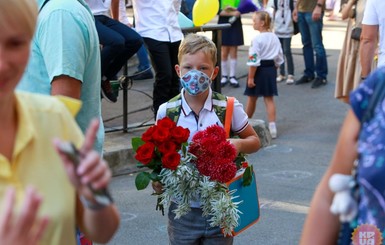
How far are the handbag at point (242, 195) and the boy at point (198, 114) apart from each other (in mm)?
45

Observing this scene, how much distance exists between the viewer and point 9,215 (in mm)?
1777

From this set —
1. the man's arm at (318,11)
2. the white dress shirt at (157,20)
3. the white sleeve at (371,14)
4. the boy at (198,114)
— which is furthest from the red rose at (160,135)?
the man's arm at (318,11)

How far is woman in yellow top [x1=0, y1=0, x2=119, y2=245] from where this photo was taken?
6.70 feet

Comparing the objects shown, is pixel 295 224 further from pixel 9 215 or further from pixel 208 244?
pixel 9 215

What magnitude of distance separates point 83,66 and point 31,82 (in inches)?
8.8

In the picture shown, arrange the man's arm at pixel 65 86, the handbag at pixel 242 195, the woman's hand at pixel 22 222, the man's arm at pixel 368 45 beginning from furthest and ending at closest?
the man's arm at pixel 368 45 → the handbag at pixel 242 195 → the man's arm at pixel 65 86 → the woman's hand at pixel 22 222

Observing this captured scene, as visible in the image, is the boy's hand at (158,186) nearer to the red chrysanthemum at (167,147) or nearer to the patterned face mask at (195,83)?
the red chrysanthemum at (167,147)

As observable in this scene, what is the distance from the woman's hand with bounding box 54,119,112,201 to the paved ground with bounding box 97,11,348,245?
4.58 metres

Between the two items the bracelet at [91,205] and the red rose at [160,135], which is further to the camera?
the red rose at [160,135]

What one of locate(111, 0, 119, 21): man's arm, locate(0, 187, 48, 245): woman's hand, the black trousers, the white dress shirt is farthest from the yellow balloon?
locate(0, 187, 48, 245): woman's hand

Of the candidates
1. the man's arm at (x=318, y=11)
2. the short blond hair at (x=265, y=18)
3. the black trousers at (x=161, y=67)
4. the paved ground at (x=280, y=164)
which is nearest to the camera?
the paved ground at (x=280, y=164)

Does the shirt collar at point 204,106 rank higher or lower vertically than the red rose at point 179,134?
higher

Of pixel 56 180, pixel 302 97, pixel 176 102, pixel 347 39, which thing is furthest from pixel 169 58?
pixel 56 180

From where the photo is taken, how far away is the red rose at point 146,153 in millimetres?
4414
